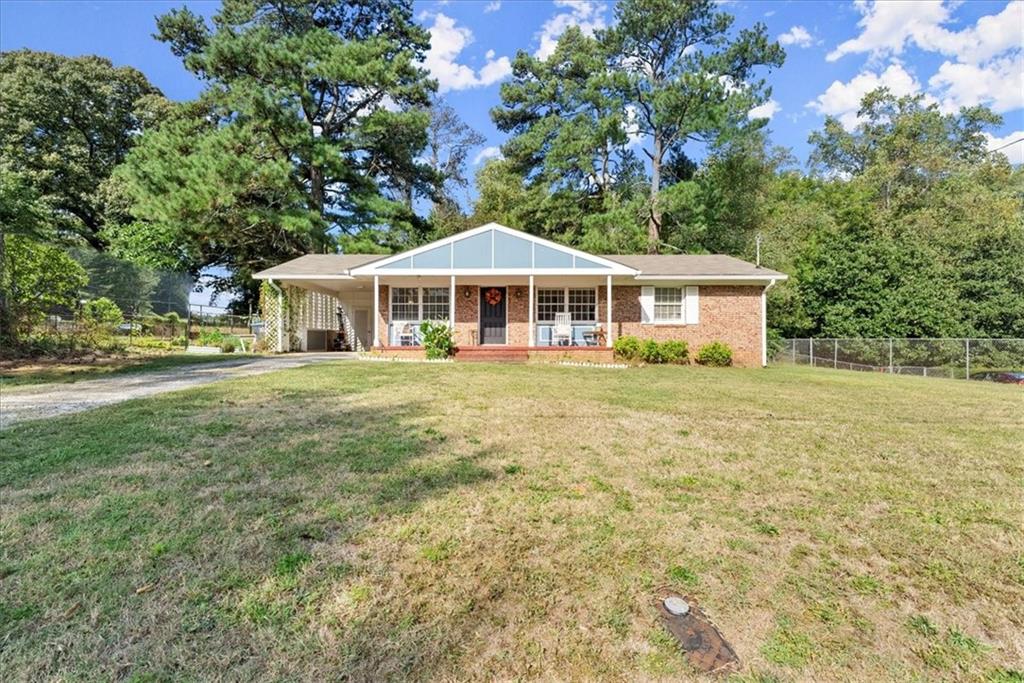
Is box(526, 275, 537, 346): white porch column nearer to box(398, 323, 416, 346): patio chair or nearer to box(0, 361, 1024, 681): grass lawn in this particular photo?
box(398, 323, 416, 346): patio chair

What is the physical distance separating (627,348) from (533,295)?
339 cm

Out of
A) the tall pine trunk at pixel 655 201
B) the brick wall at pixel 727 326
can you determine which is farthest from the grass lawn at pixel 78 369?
the tall pine trunk at pixel 655 201

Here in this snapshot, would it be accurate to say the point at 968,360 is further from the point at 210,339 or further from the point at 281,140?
the point at 281,140

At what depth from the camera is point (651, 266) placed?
1664cm

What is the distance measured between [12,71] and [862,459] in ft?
128

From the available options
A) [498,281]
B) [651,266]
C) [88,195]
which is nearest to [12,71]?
[88,195]

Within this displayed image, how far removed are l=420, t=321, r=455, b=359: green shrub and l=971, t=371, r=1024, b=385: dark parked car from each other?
54.5ft

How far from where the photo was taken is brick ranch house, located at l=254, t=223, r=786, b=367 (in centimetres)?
1504

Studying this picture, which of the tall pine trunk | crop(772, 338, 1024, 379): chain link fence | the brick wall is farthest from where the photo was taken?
the tall pine trunk

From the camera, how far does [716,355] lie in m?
15.1

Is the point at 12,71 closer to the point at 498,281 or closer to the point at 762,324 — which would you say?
the point at 498,281

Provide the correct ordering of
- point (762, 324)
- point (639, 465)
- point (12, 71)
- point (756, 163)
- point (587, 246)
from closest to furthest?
point (639, 465), point (762, 324), point (587, 246), point (12, 71), point (756, 163)

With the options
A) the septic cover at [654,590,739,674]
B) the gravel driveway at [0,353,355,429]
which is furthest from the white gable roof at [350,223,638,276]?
the septic cover at [654,590,739,674]

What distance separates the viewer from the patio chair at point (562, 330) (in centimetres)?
1628
